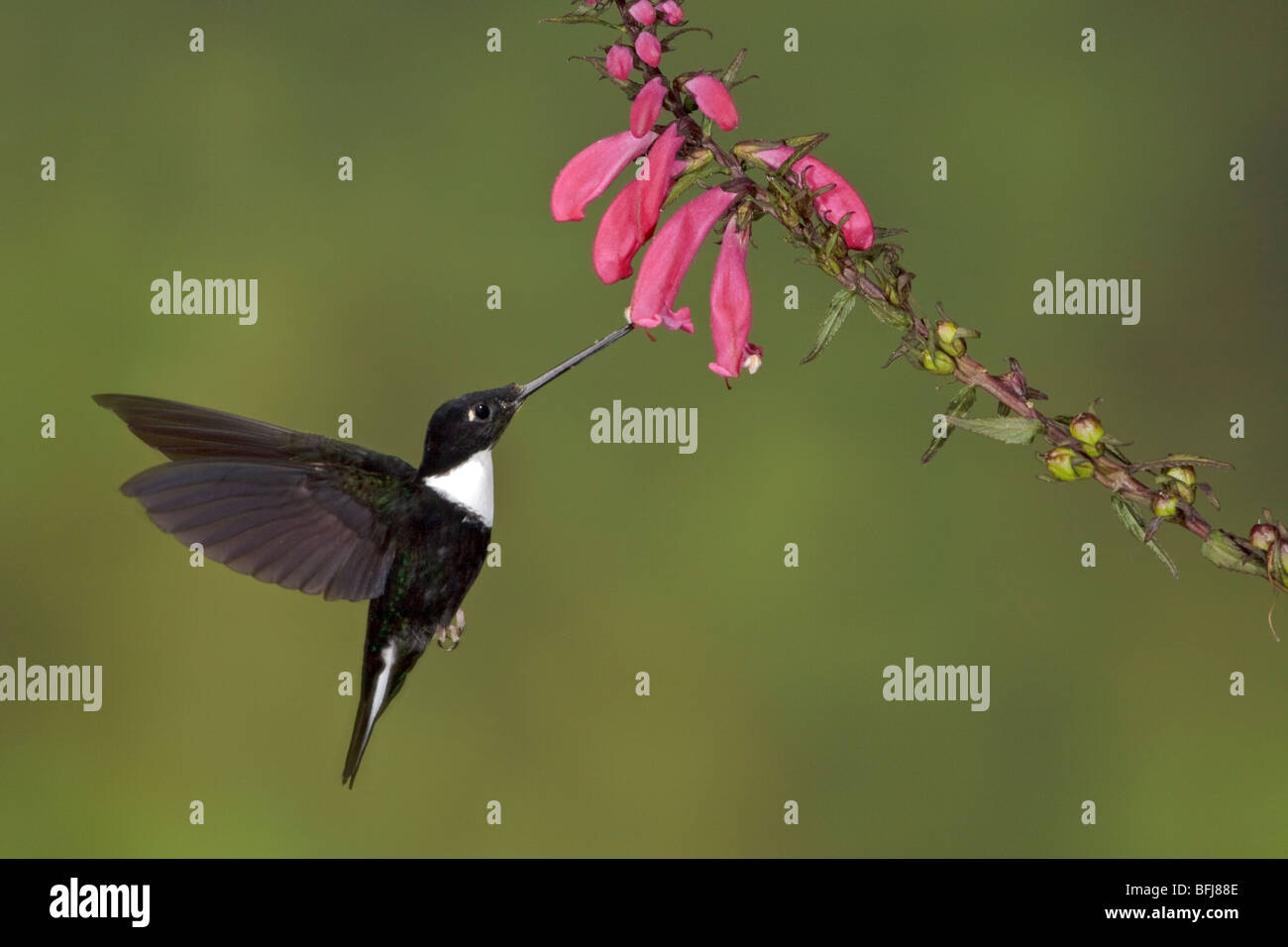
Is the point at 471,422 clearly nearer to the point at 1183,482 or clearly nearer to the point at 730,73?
the point at 730,73

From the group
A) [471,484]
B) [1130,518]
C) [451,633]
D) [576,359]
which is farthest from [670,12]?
[451,633]

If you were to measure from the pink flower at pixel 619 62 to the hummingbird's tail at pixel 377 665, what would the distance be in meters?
0.79

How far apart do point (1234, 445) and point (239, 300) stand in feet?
6.95

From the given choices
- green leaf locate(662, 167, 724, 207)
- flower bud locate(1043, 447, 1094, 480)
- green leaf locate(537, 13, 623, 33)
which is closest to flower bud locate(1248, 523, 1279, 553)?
flower bud locate(1043, 447, 1094, 480)

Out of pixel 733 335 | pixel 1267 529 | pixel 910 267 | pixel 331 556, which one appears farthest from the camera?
pixel 910 267

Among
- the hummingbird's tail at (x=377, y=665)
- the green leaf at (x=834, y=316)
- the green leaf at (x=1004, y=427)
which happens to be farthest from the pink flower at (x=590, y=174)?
the hummingbird's tail at (x=377, y=665)

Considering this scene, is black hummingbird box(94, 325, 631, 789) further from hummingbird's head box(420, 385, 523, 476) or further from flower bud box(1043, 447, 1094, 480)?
flower bud box(1043, 447, 1094, 480)

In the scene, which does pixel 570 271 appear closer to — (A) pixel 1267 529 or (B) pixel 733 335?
(B) pixel 733 335

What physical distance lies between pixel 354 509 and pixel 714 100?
0.69 meters

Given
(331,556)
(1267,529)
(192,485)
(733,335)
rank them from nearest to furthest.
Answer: (1267,529) → (733,335) → (192,485) → (331,556)

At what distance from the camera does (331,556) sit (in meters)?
1.44

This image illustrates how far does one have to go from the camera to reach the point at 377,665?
155cm

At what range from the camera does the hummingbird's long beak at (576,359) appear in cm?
120

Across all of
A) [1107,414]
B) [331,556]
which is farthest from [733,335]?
[1107,414]
